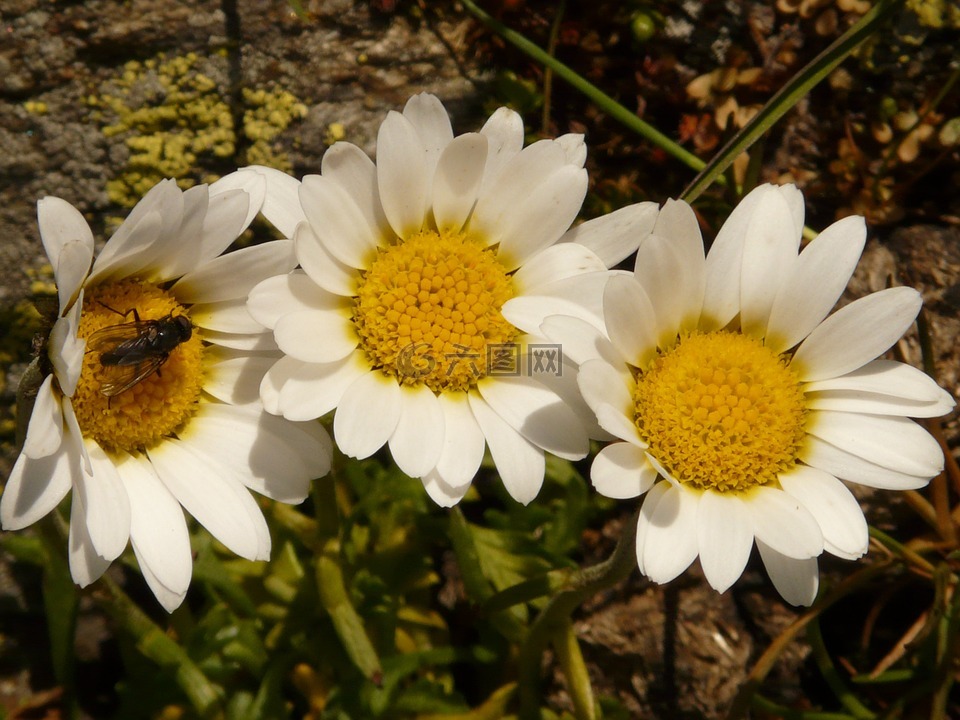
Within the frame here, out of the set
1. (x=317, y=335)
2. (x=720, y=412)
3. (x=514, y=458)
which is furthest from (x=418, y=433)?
(x=720, y=412)

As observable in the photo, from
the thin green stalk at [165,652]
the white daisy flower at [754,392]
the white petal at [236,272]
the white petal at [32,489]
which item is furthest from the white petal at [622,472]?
the thin green stalk at [165,652]

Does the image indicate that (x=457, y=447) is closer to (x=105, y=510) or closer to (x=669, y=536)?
(x=669, y=536)

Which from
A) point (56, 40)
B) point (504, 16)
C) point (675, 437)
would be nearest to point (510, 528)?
point (675, 437)

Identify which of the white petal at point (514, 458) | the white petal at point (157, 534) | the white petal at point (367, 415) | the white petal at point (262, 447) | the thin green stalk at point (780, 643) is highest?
the white petal at point (367, 415)

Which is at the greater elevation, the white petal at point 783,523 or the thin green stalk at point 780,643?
the white petal at point 783,523

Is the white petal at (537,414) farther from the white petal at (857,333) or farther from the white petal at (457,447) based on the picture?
the white petal at (857,333)

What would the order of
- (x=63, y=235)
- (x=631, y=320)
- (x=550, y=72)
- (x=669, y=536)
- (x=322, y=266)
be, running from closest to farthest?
1. (x=63, y=235)
2. (x=669, y=536)
3. (x=631, y=320)
4. (x=322, y=266)
5. (x=550, y=72)

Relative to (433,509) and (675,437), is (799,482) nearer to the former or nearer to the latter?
(675,437)
